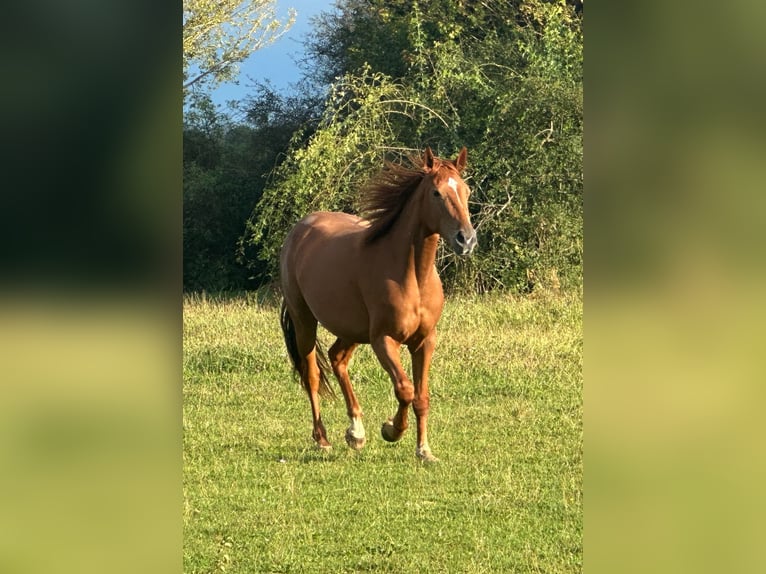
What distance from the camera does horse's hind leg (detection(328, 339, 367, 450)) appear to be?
595cm

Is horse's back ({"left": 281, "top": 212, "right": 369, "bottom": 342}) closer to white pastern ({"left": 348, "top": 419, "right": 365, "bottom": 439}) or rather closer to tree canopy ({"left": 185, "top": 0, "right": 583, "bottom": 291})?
white pastern ({"left": 348, "top": 419, "right": 365, "bottom": 439})

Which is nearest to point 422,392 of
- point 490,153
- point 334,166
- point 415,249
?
point 415,249

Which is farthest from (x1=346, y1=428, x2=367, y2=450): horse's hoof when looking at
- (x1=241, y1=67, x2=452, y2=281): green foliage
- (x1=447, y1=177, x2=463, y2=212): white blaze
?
(x1=241, y1=67, x2=452, y2=281): green foliage

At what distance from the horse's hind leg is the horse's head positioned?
118cm

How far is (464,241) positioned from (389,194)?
87 centimetres

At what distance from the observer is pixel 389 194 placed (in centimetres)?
595

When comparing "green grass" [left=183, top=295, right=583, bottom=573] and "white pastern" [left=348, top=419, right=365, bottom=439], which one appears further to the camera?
"white pastern" [left=348, top=419, right=365, bottom=439]

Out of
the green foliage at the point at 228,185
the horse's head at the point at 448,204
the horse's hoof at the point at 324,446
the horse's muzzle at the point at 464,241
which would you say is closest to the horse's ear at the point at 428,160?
the horse's head at the point at 448,204

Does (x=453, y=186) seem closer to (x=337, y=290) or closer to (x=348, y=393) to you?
(x=337, y=290)

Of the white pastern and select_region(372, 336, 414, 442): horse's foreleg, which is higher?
select_region(372, 336, 414, 442): horse's foreleg

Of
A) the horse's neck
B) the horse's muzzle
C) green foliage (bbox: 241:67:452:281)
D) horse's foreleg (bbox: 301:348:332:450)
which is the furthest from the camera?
green foliage (bbox: 241:67:452:281)

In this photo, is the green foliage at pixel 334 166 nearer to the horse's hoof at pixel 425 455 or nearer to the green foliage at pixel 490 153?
the green foliage at pixel 490 153

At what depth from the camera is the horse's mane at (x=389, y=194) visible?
231 inches
